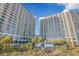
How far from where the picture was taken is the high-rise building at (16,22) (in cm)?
357

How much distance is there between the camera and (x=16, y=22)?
3.66m

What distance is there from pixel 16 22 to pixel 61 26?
80 centimetres

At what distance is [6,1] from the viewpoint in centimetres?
367

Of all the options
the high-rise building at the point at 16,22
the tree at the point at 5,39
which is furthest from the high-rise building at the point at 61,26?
the tree at the point at 5,39

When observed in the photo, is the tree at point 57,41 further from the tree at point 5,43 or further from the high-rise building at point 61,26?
the tree at point 5,43

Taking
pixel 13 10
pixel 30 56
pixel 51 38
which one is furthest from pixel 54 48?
pixel 13 10

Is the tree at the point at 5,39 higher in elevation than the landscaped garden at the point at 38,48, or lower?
higher

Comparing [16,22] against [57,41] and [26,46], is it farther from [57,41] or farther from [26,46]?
[57,41]

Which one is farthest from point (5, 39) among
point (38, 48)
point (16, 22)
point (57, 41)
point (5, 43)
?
point (57, 41)

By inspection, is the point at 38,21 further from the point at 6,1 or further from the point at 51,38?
the point at 6,1

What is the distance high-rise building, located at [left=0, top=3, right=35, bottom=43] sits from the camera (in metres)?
3.57

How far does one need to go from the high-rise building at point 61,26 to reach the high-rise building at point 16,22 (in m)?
0.22

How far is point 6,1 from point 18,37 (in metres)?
0.68

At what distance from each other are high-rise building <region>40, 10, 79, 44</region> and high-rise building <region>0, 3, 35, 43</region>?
22 cm
